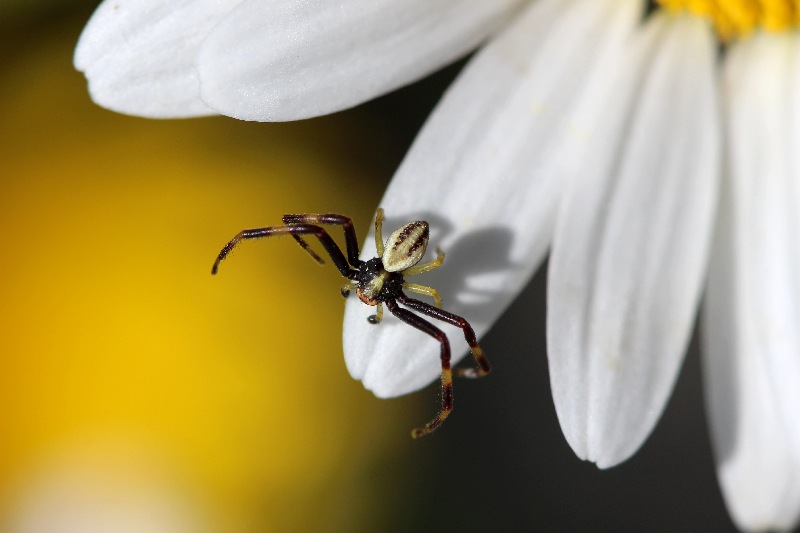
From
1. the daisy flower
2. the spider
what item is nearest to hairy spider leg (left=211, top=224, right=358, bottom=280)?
the spider

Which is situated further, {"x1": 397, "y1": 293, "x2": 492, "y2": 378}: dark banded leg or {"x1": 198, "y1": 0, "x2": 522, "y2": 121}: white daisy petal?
{"x1": 397, "y1": 293, "x2": 492, "y2": 378}: dark banded leg

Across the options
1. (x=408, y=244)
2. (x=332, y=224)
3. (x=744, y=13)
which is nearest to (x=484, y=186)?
(x=408, y=244)

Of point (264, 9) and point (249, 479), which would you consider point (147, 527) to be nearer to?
point (249, 479)

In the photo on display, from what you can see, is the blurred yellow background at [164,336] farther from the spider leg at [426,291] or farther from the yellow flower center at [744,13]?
the yellow flower center at [744,13]

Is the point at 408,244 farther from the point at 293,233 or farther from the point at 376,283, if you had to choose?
the point at 293,233

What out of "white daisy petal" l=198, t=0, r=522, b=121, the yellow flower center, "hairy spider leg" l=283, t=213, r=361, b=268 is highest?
the yellow flower center

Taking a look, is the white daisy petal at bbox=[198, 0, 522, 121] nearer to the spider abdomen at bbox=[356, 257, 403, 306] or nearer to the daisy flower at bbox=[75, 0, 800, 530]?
the daisy flower at bbox=[75, 0, 800, 530]

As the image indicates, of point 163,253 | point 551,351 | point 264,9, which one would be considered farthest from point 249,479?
point 264,9
